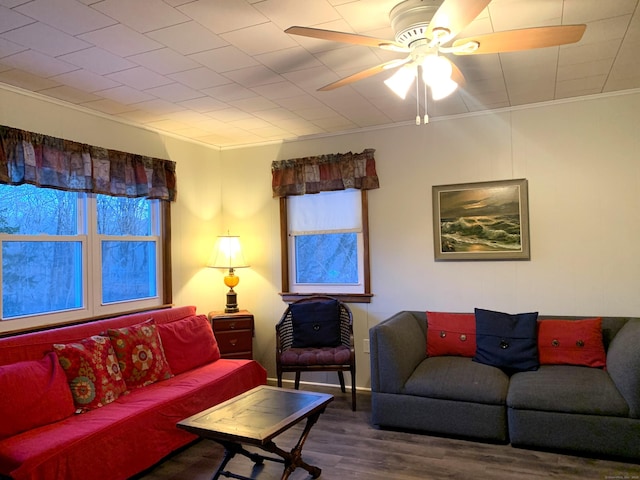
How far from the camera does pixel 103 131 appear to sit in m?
3.92

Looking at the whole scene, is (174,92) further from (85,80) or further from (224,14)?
(224,14)

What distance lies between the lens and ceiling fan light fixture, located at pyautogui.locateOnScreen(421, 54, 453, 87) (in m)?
2.24

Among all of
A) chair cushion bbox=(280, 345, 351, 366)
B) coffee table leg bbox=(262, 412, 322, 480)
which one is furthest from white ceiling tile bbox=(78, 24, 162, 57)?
chair cushion bbox=(280, 345, 351, 366)

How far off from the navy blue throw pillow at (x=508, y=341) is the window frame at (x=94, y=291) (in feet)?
8.95

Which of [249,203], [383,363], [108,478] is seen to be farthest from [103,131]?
[383,363]

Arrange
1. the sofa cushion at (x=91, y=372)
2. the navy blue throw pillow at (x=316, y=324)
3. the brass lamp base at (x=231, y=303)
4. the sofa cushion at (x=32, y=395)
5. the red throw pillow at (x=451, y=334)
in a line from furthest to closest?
1. the brass lamp base at (x=231, y=303)
2. the navy blue throw pillow at (x=316, y=324)
3. the red throw pillow at (x=451, y=334)
4. the sofa cushion at (x=91, y=372)
5. the sofa cushion at (x=32, y=395)

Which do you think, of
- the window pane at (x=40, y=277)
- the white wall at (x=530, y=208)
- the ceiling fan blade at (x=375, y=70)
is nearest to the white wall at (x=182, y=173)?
the white wall at (x=530, y=208)

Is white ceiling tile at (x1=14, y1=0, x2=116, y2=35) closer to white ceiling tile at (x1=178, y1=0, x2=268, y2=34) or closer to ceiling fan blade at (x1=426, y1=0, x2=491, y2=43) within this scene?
white ceiling tile at (x1=178, y1=0, x2=268, y2=34)

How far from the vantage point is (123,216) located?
4.12m

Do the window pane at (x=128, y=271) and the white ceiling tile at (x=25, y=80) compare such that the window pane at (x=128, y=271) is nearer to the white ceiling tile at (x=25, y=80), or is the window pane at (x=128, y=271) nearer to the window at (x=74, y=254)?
the window at (x=74, y=254)

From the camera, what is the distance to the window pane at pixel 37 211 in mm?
3254

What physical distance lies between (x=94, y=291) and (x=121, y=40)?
79.3 inches

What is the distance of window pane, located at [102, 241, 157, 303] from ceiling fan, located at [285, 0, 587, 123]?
261cm

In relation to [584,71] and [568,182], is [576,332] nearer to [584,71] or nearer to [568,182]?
[568,182]
